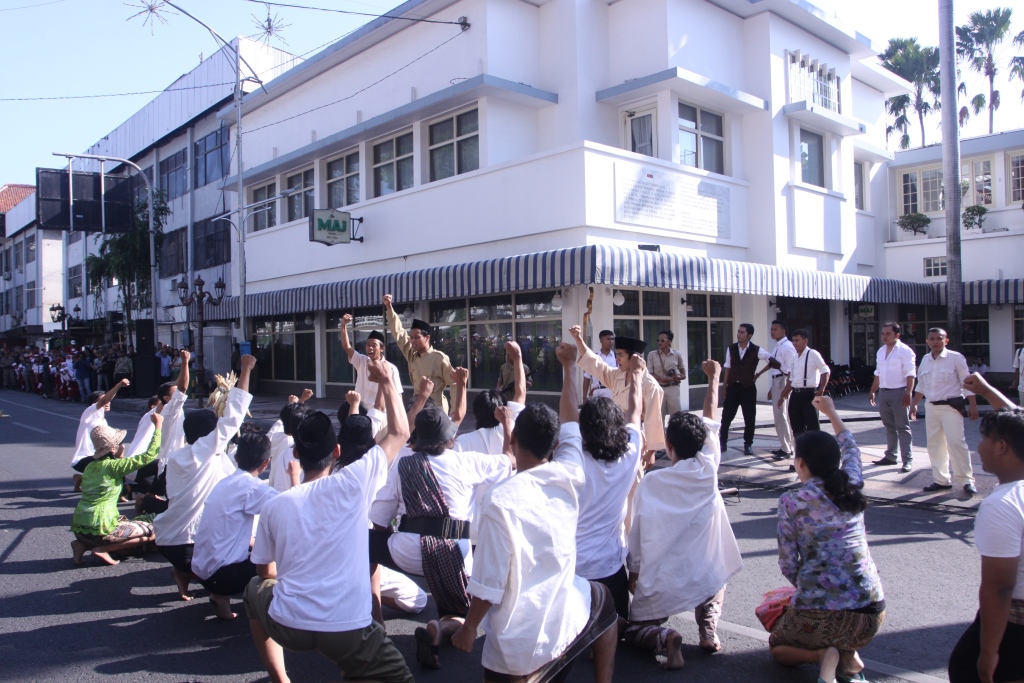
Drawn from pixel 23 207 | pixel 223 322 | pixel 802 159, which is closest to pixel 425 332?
pixel 802 159

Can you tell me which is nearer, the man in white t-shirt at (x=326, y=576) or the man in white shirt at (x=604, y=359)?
the man in white t-shirt at (x=326, y=576)

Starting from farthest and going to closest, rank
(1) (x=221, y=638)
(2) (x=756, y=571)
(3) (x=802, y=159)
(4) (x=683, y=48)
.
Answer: (3) (x=802, y=159) → (4) (x=683, y=48) → (2) (x=756, y=571) → (1) (x=221, y=638)

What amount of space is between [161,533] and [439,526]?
2244 mm

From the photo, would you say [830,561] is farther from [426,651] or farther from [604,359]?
[604,359]

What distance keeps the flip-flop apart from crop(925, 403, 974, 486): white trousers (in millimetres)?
6258

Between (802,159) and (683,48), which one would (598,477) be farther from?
(802,159)

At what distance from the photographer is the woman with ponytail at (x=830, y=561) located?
3.50 meters

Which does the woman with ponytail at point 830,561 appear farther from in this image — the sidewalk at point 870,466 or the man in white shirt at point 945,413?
the man in white shirt at point 945,413

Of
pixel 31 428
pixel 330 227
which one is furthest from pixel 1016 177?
pixel 31 428

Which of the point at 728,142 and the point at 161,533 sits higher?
the point at 728,142

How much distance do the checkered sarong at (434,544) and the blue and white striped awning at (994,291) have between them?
19.7m

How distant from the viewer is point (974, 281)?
1988cm

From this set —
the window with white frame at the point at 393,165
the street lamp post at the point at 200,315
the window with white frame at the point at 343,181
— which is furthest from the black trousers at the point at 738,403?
the street lamp post at the point at 200,315

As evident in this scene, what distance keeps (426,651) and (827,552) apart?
2111 mm
